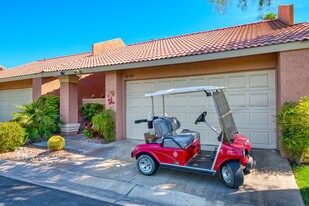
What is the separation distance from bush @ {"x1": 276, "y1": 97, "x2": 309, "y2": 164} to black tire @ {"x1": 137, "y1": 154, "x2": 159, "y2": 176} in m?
3.40

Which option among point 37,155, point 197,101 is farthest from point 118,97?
point 37,155

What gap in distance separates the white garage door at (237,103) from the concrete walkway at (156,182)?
79 centimetres

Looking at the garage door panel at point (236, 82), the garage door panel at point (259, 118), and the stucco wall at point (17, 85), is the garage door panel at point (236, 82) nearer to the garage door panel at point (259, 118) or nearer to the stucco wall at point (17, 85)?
the garage door panel at point (259, 118)

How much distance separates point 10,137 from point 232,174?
7.61 m

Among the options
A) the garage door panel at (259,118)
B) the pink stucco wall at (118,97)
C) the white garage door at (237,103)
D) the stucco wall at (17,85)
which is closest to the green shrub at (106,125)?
the pink stucco wall at (118,97)

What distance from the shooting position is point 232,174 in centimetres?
416

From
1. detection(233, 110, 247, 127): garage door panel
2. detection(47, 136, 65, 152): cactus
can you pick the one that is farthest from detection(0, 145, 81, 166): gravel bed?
detection(233, 110, 247, 127): garage door panel

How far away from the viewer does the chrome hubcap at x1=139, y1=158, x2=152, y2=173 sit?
16.8 ft

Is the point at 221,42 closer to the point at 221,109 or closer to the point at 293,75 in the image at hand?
the point at 293,75

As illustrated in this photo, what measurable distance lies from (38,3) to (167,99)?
981 centimetres

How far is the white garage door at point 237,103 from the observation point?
6695 millimetres

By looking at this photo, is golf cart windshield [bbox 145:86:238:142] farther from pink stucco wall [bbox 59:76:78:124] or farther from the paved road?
pink stucco wall [bbox 59:76:78:124]

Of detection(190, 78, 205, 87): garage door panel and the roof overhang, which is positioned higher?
the roof overhang

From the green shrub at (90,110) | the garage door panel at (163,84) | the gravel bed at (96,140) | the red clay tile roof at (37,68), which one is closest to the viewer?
the garage door panel at (163,84)
